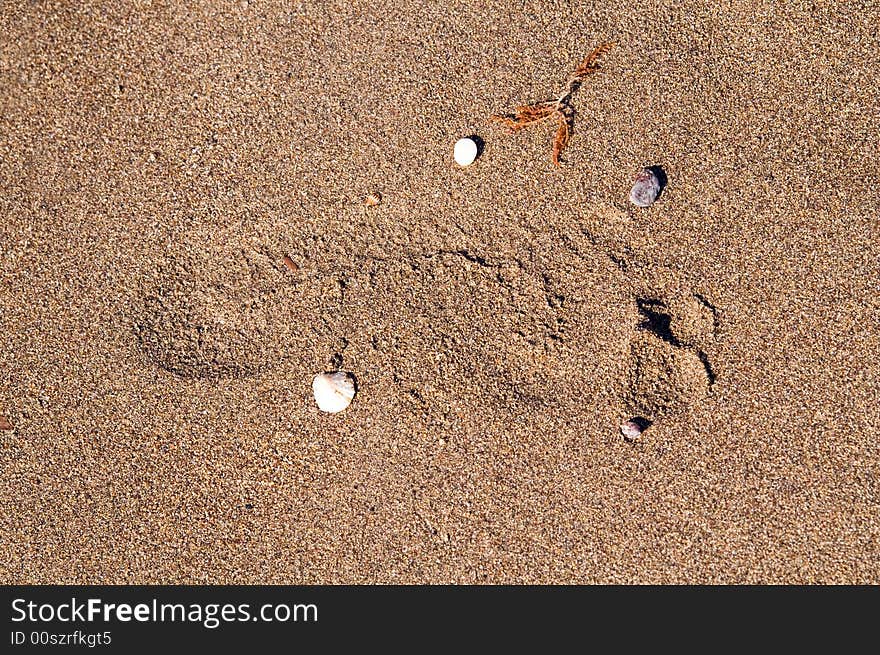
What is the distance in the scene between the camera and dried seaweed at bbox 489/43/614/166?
212cm

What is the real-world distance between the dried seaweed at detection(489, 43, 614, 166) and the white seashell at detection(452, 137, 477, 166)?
11 centimetres

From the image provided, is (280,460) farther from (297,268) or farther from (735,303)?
(735,303)

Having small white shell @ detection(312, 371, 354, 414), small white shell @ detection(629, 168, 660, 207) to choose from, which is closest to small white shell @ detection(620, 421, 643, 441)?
small white shell @ detection(629, 168, 660, 207)

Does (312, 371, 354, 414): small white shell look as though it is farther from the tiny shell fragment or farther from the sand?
the tiny shell fragment

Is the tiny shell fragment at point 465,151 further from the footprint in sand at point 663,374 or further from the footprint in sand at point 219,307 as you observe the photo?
the footprint in sand at point 663,374

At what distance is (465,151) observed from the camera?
211 centimetres

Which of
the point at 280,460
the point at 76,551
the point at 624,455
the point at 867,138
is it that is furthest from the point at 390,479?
the point at 867,138

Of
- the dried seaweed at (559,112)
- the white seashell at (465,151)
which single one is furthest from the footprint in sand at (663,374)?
the white seashell at (465,151)

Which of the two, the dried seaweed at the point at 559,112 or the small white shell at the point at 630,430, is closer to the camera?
the small white shell at the point at 630,430

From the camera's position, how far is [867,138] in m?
2.09

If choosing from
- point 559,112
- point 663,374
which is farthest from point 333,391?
point 559,112

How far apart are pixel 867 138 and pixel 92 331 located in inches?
94.2

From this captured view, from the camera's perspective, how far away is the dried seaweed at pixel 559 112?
2.12m

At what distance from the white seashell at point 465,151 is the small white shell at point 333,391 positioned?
73cm
